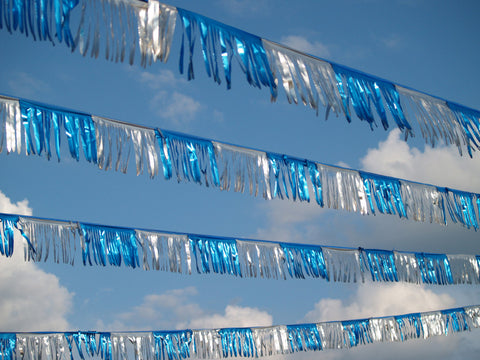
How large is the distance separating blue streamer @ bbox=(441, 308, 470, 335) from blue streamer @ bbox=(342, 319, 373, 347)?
67.6 inches

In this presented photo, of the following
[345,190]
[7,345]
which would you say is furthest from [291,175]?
[7,345]

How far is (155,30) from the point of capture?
4.53 metres

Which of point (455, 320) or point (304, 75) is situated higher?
point (304, 75)

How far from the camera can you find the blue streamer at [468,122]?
684 cm

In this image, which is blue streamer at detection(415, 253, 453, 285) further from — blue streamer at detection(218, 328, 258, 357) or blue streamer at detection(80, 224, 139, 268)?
blue streamer at detection(80, 224, 139, 268)

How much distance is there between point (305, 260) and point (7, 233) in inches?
180

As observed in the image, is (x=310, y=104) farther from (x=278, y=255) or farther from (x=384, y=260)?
(x=384, y=260)

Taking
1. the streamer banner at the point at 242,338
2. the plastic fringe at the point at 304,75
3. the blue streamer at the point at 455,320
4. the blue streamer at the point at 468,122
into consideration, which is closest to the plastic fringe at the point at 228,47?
the plastic fringe at the point at 304,75

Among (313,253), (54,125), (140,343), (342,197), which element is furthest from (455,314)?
(54,125)

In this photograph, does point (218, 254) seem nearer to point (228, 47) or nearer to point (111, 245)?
point (111, 245)

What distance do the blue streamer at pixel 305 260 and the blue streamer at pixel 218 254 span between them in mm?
868

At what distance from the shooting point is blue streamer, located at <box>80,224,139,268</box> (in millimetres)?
7672

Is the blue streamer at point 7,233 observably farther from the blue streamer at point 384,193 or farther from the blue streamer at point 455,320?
the blue streamer at point 455,320

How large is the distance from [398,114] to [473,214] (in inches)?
157
